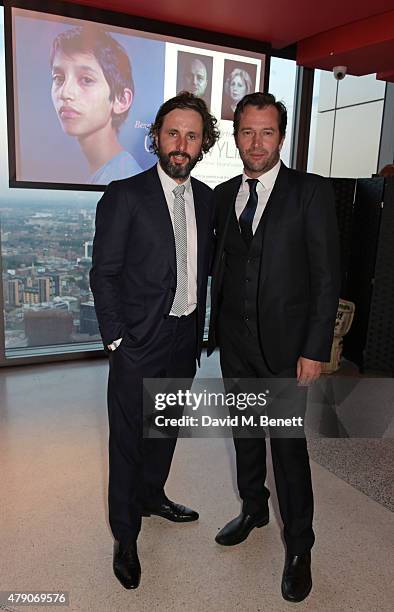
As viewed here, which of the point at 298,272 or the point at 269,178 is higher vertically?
the point at 269,178

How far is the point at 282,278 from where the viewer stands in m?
1.75

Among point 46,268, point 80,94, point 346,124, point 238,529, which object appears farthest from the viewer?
point 346,124

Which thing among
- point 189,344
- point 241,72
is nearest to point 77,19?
point 241,72

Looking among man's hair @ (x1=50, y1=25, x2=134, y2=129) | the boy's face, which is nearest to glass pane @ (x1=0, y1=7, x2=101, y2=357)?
the boy's face

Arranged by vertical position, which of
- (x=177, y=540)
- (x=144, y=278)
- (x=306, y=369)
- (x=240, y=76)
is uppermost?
(x=240, y=76)

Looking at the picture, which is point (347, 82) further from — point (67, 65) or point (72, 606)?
point (72, 606)

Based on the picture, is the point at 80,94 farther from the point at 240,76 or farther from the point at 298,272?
the point at 298,272

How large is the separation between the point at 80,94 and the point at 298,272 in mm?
2857

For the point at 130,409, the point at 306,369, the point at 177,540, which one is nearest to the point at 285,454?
the point at 306,369

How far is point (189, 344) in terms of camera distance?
1969 mm

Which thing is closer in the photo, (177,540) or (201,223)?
(201,223)

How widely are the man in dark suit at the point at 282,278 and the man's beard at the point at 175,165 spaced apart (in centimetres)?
19

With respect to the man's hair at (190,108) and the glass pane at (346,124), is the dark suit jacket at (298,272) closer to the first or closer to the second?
the man's hair at (190,108)

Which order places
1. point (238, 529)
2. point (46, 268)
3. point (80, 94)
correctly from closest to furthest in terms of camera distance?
point (238, 529) → point (80, 94) → point (46, 268)
